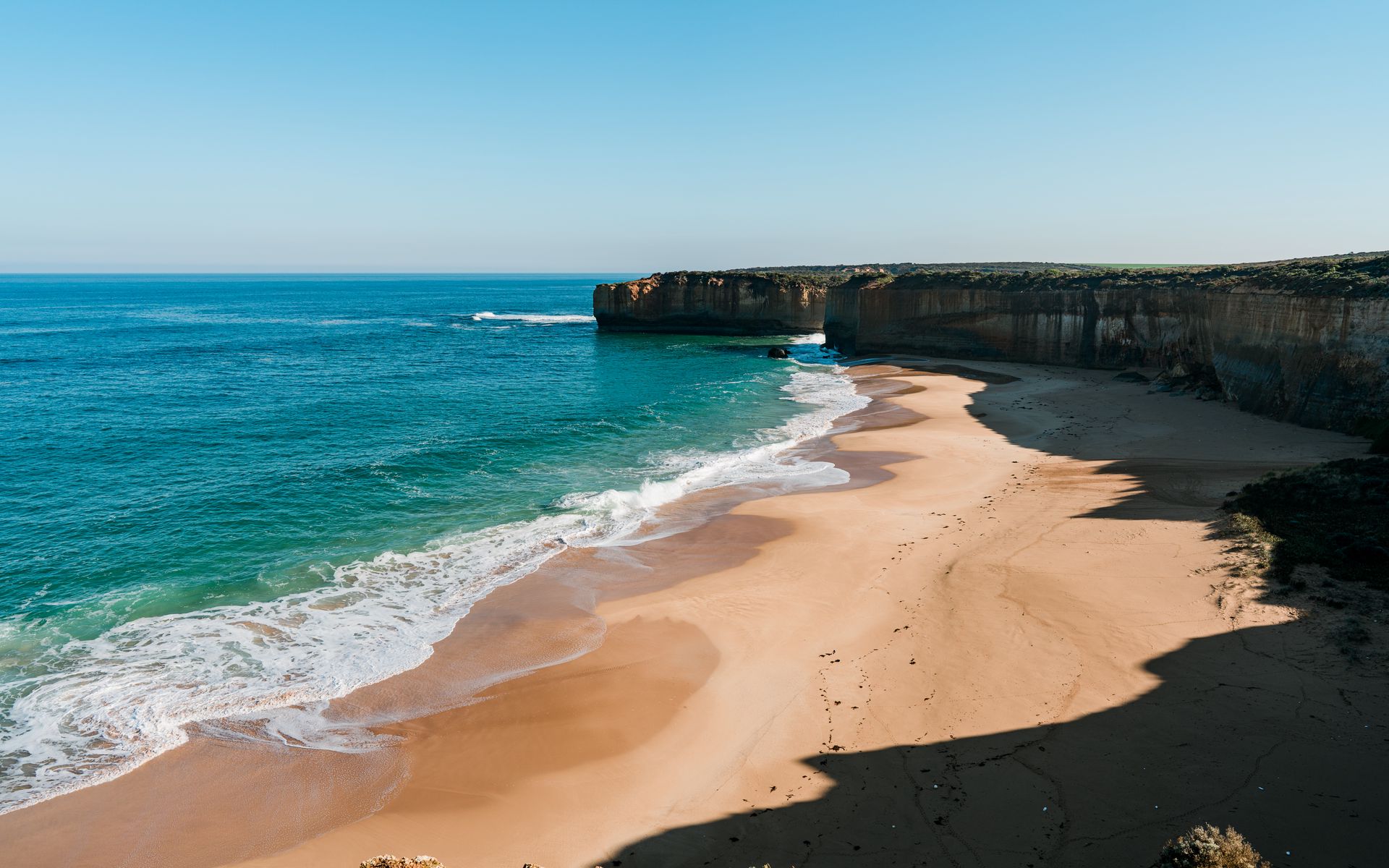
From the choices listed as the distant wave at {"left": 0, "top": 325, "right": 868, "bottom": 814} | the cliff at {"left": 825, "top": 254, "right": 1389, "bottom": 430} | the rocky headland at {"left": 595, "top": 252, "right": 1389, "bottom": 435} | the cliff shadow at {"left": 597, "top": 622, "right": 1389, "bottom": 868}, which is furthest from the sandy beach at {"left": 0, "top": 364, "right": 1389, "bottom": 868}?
the rocky headland at {"left": 595, "top": 252, "right": 1389, "bottom": 435}

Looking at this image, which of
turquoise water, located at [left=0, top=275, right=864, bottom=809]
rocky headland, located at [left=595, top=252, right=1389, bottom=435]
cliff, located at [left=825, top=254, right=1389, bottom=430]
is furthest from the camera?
rocky headland, located at [left=595, top=252, right=1389, bottom=435]

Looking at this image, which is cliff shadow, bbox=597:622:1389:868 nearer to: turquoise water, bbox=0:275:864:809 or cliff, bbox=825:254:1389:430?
turquoise water, bbox=0:275:864:809

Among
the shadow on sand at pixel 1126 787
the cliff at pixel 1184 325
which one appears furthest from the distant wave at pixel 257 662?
the cliff at pixel 1184 325

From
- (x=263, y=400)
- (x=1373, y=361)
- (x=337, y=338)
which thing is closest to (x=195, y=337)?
(x=337, y=338)

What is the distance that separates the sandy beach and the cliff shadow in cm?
3

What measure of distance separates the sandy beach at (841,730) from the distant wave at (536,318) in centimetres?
7897

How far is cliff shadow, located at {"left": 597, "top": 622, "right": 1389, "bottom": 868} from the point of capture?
789cm

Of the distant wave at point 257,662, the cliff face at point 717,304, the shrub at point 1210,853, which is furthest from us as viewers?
the cliff face at point 717,304

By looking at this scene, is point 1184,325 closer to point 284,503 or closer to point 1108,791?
point 1108,791

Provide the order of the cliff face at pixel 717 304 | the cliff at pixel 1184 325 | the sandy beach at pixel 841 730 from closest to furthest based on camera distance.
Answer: the sandy beach at pixel 841 730
the cliff at pixel 1184 325
the cliff face at pixel 717 304

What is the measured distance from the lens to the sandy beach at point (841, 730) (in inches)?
333

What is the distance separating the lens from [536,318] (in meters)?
97.8

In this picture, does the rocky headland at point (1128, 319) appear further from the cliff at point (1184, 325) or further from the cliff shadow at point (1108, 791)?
the cliff shadow at point (1108, 791)

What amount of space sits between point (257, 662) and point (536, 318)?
288 ft
